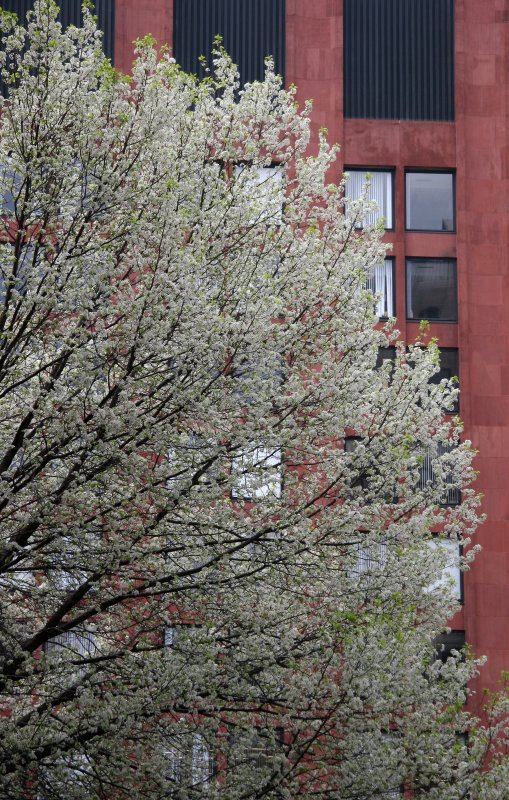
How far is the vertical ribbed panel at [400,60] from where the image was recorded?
38.8 m

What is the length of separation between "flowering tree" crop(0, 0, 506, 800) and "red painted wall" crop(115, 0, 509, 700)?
18696 millimetres

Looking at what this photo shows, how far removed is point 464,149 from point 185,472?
2489 cm

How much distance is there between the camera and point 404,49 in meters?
39.1

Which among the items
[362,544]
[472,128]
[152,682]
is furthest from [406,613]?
[472,128]

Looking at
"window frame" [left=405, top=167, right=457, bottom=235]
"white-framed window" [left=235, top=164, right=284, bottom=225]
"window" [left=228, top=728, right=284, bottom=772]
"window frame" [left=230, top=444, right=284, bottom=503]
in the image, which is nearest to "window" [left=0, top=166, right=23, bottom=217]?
"white-framed window" [left=235, top=164, right=284, bottom=225]

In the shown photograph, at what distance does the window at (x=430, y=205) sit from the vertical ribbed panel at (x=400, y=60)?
215 cm

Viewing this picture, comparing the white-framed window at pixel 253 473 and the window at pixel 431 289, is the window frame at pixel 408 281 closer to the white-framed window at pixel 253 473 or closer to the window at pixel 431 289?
the window at pixel 431 289

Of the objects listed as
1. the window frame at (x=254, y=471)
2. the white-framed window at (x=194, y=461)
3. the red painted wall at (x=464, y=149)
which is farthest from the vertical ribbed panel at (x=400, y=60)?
the white-framed window at (x=194, y=461)

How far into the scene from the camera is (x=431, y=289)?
38.2m

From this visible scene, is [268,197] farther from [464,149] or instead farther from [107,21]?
[107,21]

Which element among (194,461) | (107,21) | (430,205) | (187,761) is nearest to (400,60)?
(430,205)

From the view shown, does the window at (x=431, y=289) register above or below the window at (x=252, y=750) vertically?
above

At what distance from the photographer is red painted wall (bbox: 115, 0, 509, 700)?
37.2 m

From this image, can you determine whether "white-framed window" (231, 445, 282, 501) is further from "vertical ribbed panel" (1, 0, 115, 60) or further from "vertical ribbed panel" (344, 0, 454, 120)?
"vertical ribbed panel" (1, 0, 115, 60)
